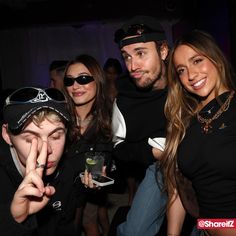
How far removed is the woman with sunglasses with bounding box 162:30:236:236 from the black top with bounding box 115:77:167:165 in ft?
0.61

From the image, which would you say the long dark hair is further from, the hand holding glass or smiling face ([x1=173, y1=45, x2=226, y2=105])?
smiling face ([x1=173, y1=45, x2=226, y2=105])

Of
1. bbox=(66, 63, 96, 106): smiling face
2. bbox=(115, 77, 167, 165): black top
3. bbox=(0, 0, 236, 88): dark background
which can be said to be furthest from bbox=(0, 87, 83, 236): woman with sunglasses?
bbox=(0, 0, 236, 88): dark background

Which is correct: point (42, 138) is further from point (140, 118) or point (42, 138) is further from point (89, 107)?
point (89, 107)

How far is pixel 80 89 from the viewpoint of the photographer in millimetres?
2906

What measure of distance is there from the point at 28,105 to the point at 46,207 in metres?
0.73

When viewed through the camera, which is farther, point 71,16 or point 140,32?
point 71,16

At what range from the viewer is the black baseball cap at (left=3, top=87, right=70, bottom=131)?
5.25 feet

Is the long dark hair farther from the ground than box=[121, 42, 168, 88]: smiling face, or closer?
closer

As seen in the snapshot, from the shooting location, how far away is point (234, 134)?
72.6 inches

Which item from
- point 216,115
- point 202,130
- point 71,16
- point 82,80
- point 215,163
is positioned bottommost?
point 215,163

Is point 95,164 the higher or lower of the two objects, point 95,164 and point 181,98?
the lower

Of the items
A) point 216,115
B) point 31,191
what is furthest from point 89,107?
point 31,191

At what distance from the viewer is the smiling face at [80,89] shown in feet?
9.58

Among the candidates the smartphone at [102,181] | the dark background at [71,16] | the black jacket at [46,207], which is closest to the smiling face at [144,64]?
the smartphone at [102,181]
